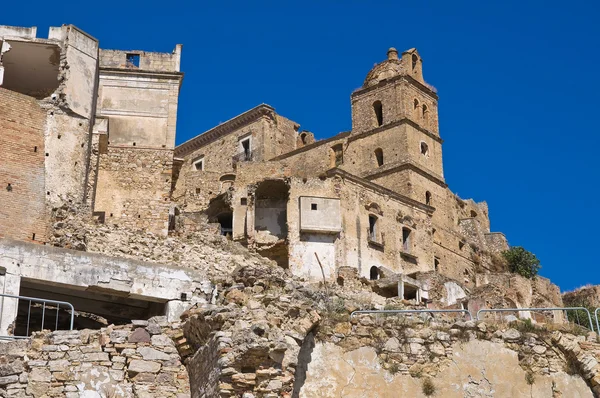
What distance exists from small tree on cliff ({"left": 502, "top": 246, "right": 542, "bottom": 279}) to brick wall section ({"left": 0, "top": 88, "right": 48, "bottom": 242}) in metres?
30.0

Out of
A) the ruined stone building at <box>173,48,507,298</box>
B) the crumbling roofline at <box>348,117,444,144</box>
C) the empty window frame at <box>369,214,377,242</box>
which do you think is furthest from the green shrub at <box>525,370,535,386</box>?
the crumbling roofline at <box>348,117,444,144</box>

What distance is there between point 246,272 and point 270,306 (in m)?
8.77

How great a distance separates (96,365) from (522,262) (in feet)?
128

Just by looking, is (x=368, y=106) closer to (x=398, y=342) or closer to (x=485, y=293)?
(x=485, y=293)

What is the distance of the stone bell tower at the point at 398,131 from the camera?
160 feet

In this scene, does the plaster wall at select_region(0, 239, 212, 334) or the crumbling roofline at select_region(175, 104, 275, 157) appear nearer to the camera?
the plaster wall at select_region(0, 239, 212, 334)

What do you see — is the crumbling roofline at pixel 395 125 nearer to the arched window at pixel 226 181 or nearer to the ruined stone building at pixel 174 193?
the ruined stone building at pixel 174 193

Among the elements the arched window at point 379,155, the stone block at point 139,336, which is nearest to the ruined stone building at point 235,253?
the stone block at point 139,336

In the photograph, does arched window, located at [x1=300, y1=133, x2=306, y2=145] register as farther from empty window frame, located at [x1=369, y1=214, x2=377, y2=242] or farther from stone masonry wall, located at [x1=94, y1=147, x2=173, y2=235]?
stone masonry wall, located at [x1=94, y1=147, x2=173, y2=235]

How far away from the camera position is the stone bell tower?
160 feet

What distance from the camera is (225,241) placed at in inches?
1297

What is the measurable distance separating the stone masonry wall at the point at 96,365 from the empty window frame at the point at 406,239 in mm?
26662

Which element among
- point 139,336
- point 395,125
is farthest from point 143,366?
point 395,125

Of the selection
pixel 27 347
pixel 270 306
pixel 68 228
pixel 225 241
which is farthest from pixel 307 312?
pixel 225 241
